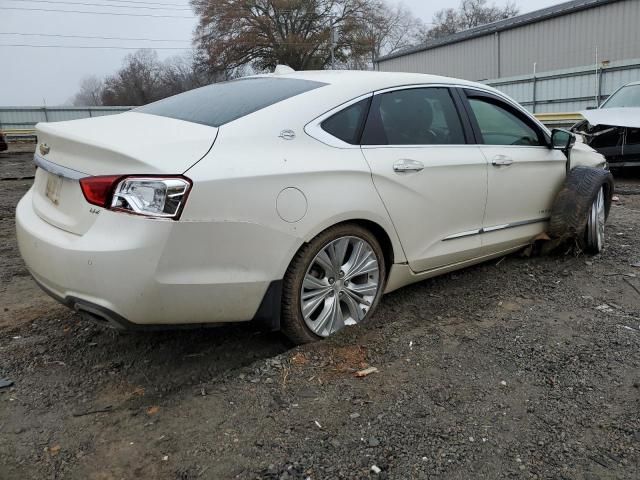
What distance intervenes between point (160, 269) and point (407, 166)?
1597 mm

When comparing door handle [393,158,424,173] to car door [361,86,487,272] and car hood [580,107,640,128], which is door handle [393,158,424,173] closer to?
car door [361,86,487,272]

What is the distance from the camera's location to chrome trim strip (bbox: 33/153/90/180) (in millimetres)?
2615

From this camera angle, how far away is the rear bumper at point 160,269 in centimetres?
239

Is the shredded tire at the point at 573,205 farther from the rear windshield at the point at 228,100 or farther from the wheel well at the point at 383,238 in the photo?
the rear windshield at the point at 228,100

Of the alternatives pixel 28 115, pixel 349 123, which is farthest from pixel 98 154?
pixel 28 115

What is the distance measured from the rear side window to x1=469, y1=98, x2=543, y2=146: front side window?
1.12 m

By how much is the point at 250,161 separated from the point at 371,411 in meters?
1.27

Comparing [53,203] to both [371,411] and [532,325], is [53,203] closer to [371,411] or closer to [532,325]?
[371,411]

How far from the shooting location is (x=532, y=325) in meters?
3.41

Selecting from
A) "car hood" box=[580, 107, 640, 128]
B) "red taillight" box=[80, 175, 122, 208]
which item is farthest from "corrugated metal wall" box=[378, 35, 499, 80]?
"red taillight" box=[80, 175, 122, 208]

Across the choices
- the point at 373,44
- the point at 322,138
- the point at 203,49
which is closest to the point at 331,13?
the point at 373,44

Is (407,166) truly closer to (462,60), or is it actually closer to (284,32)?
(462,60)

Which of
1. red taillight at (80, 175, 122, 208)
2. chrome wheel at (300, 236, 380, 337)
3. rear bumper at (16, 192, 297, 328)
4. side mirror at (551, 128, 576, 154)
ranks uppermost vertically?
red taillight at (80, 175, 122, 208)

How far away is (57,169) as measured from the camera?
278cm
